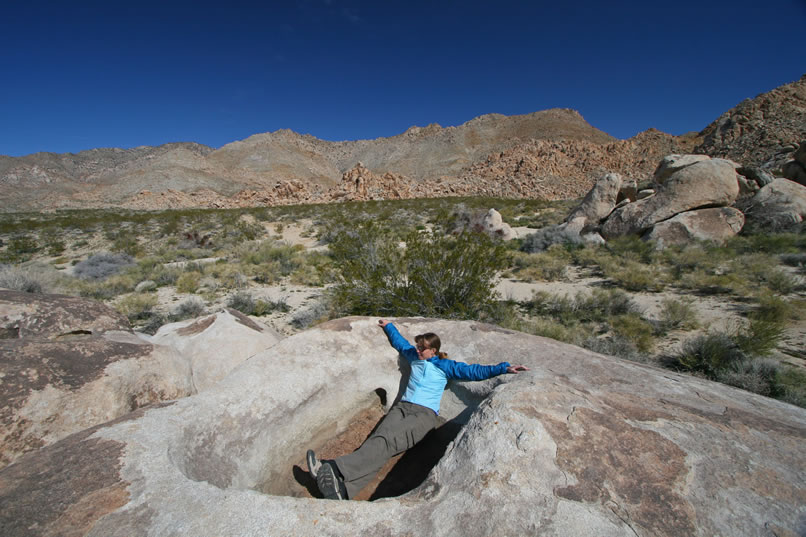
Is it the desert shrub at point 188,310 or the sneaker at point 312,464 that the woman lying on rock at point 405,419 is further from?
the desert shrub at point 188,310

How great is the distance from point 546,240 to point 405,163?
51.4 metres

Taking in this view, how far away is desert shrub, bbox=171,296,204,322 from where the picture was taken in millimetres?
6294

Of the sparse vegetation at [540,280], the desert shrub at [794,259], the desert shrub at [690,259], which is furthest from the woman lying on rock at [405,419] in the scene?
the desert shrub at [794,259]

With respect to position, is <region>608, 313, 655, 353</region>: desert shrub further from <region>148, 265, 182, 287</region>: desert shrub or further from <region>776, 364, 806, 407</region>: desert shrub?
<region>148, 265, 182, 287</region>: desert shrub

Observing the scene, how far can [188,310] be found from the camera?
650 cm

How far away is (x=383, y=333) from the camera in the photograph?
3346 millimetres

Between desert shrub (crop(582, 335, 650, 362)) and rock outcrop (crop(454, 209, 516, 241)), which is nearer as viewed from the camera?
desert shrub (crop(582, 335, 650, 362))

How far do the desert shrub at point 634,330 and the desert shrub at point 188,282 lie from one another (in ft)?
29.4

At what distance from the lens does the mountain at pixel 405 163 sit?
33.8m

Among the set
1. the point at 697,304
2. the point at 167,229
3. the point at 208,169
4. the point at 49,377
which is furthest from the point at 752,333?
the point at 208,169

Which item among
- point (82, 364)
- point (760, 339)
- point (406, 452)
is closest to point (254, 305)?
point (82, 364)

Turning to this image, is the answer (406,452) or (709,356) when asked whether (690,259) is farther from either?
(406,452)

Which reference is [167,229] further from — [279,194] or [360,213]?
[279,194]

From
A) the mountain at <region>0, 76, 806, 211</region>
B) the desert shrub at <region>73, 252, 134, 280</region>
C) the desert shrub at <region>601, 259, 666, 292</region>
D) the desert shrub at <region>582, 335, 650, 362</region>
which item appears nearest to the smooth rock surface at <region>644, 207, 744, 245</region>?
the desert shrub at <region>601, 259, 666, 292</region>
